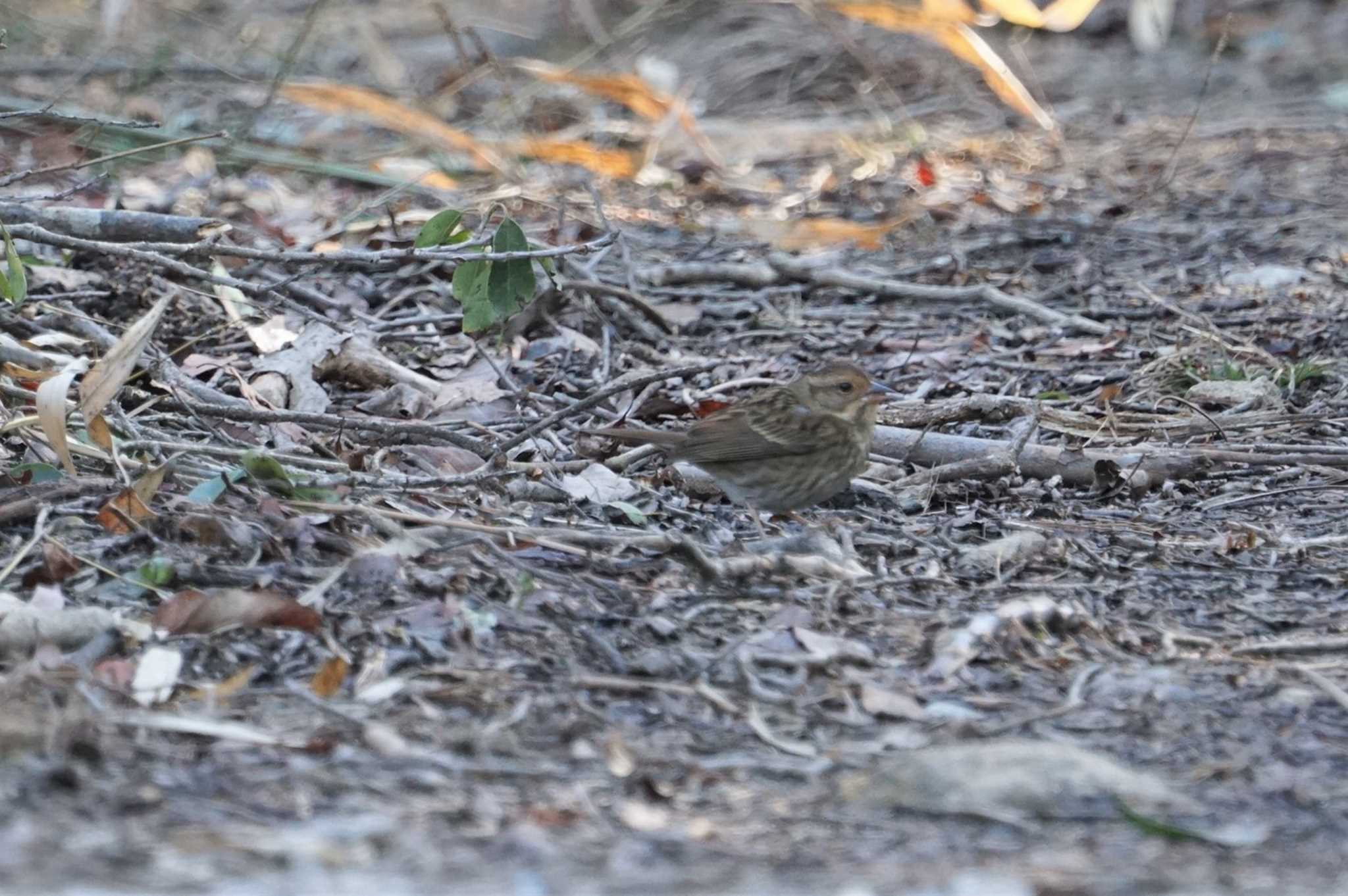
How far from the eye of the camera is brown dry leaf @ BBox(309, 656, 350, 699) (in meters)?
3.48

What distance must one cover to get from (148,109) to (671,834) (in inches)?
324

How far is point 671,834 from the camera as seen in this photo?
2.92 metres

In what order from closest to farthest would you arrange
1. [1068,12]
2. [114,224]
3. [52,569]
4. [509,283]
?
[52,569]
[509,283]
[114,224]
[1068,12]

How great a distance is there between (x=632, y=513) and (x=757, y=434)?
530 millimetres

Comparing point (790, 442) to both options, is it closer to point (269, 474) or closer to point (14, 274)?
point (269, 474)

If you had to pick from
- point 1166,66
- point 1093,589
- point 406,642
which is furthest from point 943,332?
point 1166,66

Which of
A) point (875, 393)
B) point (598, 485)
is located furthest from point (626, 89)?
point (598, 485)

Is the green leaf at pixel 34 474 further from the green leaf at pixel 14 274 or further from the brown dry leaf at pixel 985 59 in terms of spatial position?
the brown dry leaf at pixel 985 59

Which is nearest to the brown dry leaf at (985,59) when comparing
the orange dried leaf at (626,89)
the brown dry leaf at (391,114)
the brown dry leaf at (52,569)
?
the orange dried leaf at (626,89)

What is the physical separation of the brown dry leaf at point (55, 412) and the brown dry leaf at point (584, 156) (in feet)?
15.9

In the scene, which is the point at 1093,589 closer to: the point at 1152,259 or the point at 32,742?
the point at 32,742

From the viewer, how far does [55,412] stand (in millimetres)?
4184

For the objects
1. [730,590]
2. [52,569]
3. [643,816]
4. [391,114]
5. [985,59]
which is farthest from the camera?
[985,59]

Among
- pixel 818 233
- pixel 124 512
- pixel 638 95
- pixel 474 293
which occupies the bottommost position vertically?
pixel 124 512
